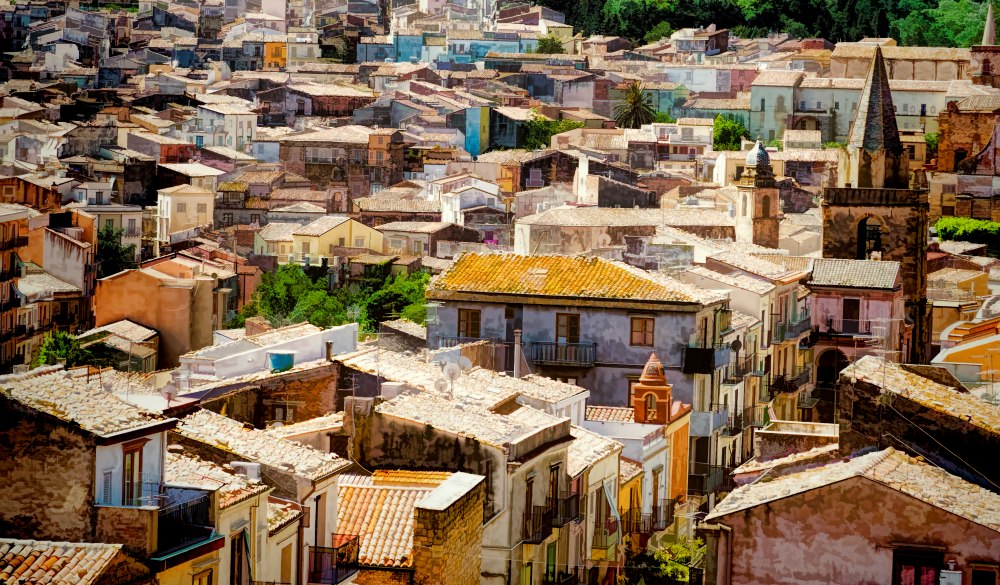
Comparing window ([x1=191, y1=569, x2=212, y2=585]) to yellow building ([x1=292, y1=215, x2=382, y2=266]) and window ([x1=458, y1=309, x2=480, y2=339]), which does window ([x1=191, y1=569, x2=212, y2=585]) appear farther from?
yellow building ([x1=292, y1=215, x2=382, y2=266])

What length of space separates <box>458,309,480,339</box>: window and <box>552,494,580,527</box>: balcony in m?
10.6

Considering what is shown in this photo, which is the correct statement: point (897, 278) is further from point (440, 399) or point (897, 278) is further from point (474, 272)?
point (440, 399)

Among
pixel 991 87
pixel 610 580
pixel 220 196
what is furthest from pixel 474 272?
pixel 991 87

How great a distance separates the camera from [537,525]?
87.3ft

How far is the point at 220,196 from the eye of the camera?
91875 mm

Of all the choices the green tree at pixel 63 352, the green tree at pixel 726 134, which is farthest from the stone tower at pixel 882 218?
the green tree at pixel 726 134

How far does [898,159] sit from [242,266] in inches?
1190

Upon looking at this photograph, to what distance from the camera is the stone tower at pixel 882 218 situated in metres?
51.6

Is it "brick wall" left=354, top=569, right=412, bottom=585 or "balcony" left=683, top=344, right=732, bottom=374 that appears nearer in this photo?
"brick wall" left=354, top=569, right=412, bottom=585

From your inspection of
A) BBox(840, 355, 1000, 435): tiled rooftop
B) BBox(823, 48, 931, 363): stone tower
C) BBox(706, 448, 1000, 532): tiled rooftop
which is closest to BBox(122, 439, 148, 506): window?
BBox(706, 448, 1000, 532): tiled rooftop

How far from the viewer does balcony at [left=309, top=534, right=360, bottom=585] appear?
21812 millimetres

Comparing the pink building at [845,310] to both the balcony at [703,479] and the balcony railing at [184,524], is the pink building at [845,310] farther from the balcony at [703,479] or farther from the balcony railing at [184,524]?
the balcony railing at [184,524]

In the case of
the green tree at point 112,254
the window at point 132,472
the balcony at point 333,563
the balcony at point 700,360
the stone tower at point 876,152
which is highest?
the stone tower at point 876,152

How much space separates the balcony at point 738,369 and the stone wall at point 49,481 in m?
24.2
